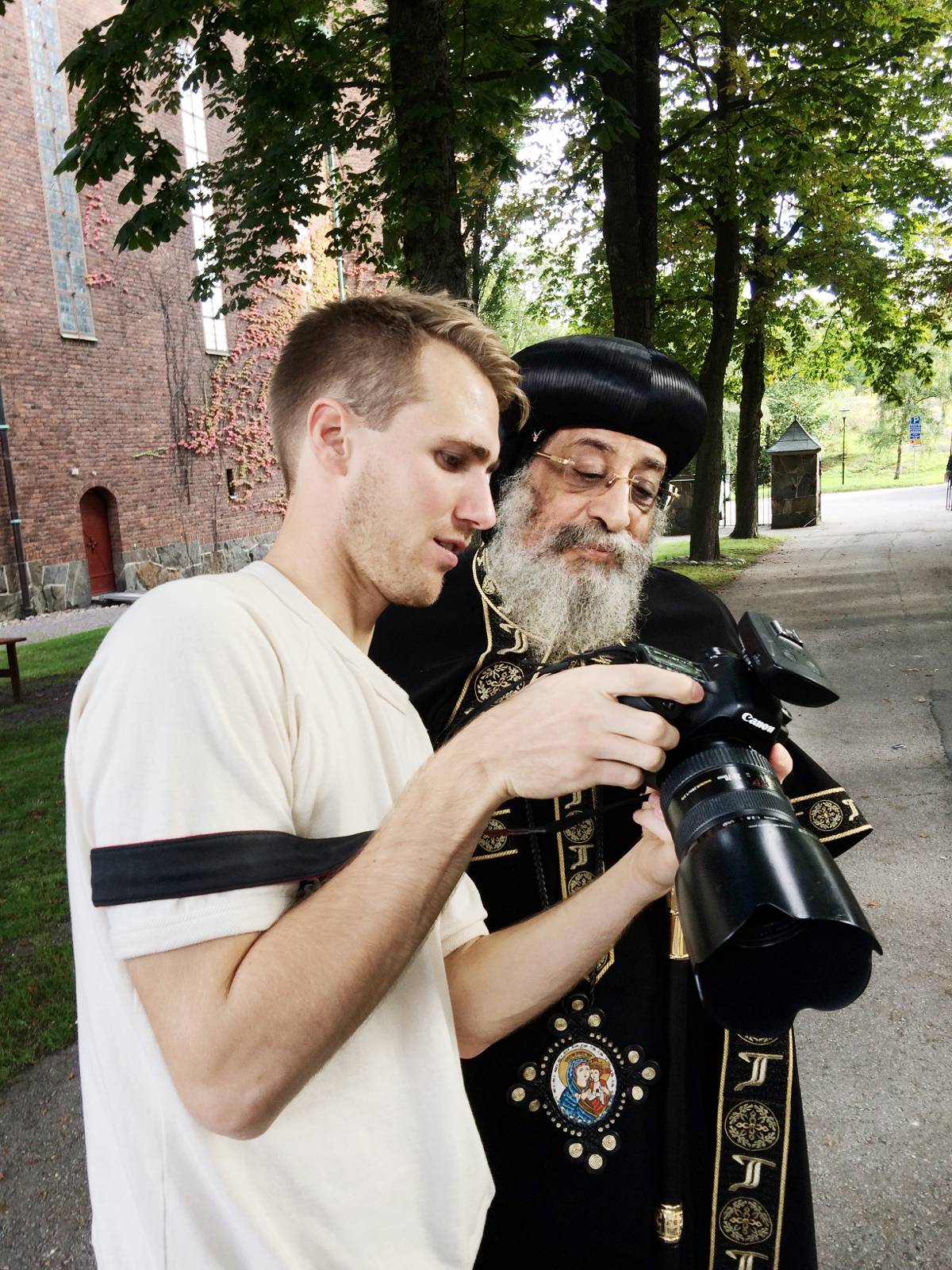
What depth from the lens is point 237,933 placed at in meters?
1.00

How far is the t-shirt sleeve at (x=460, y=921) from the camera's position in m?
1.60

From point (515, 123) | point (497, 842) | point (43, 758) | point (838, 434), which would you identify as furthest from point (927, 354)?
point (838, 434)

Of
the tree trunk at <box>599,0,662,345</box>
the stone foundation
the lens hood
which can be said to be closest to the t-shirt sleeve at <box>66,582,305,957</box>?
the lens hood

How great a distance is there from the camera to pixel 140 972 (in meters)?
1.00

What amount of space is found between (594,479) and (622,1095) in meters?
1.32

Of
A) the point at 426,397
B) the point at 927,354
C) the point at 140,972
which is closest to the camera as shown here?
the point at 140,972

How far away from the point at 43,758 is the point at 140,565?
14.3m

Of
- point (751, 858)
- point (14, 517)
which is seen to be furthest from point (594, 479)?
point (14, 517)

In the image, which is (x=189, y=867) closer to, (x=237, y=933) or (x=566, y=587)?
(x=237, y=933)

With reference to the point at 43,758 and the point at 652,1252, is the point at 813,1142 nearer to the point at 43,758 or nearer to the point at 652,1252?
the point at 652,1252

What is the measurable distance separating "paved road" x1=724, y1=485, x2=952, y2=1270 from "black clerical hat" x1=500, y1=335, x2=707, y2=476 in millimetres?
1892

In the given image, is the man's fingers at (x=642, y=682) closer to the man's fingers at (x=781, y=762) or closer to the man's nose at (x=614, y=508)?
the man's fingers at (x=781, y=762)

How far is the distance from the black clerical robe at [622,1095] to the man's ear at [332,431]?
77 cm

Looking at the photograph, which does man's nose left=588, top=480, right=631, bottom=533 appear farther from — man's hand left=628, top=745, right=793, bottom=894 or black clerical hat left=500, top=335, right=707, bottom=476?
man's hand left=628, top=745, right=793, bottom=894
